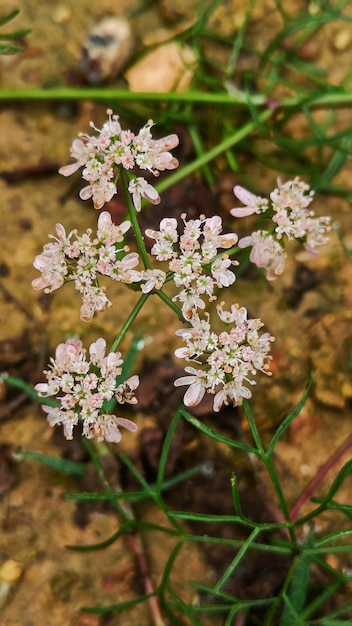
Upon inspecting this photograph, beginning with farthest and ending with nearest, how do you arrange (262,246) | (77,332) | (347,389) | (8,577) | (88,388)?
(77,332), (347,389), (8,577), (262,246), (88,388)

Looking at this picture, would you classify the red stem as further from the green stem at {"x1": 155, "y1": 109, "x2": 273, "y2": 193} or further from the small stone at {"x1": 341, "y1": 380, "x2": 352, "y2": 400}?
the green stem at {"x1": 155, "y1": 109, "x2": 273, "y2": 193}

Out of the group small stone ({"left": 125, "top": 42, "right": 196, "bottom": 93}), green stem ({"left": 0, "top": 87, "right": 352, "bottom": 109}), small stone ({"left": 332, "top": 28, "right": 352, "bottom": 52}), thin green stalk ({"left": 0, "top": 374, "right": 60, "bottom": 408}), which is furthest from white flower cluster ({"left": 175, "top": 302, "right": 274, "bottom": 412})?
small stone ({"left": 332, "top": 28, "right": 352, "bottom": 52})

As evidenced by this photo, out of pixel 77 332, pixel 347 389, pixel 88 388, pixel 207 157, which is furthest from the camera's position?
pixel 207 157

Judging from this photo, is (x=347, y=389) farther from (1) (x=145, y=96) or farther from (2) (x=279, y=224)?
(1) (x=145, y=96)

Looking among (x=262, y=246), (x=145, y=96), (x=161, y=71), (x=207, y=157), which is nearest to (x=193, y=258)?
(x=262, y=246)

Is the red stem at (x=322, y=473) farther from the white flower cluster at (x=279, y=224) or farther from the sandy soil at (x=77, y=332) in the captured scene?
the white flower cluster at (x=279, y=224)

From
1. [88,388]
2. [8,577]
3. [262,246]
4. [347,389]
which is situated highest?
[262,246]
